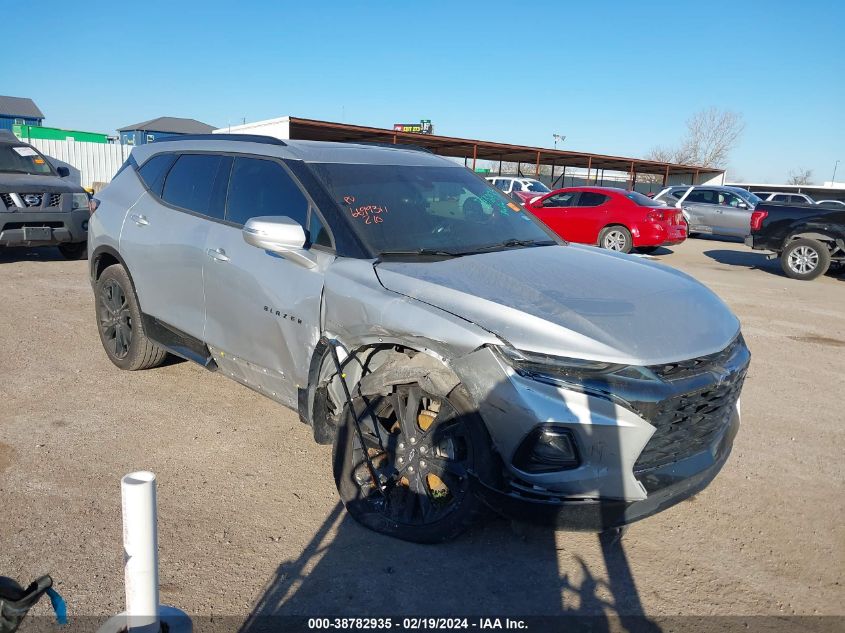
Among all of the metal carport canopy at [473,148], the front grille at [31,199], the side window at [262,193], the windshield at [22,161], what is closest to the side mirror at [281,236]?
the side window at [262,193]

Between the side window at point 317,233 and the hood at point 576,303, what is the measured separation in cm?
40

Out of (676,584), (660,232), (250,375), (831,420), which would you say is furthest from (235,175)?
(660,232)

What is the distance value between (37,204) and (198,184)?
702 cm

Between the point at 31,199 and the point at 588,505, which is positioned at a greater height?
the point at 31,199

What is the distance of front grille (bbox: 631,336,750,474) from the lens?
2.65 meters

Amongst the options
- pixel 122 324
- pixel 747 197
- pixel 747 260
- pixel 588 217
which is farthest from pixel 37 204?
pixel 747 197

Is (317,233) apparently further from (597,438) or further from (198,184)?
(597,438)

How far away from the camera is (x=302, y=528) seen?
326 cm

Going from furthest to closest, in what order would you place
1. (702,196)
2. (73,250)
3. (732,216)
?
(702,196) < (732,216) < (73,250)

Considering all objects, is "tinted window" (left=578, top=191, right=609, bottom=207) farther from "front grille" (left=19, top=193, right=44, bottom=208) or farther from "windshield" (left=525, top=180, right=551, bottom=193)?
"front grille" (left=19, top=193, right=44, bottom=208)

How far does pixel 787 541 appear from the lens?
10.9ft

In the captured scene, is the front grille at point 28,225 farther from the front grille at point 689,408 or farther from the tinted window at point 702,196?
the tinted window at point 702,196

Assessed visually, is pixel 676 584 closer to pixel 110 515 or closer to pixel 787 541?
pixel 787 541

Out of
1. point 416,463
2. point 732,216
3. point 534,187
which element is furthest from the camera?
point 534,187
